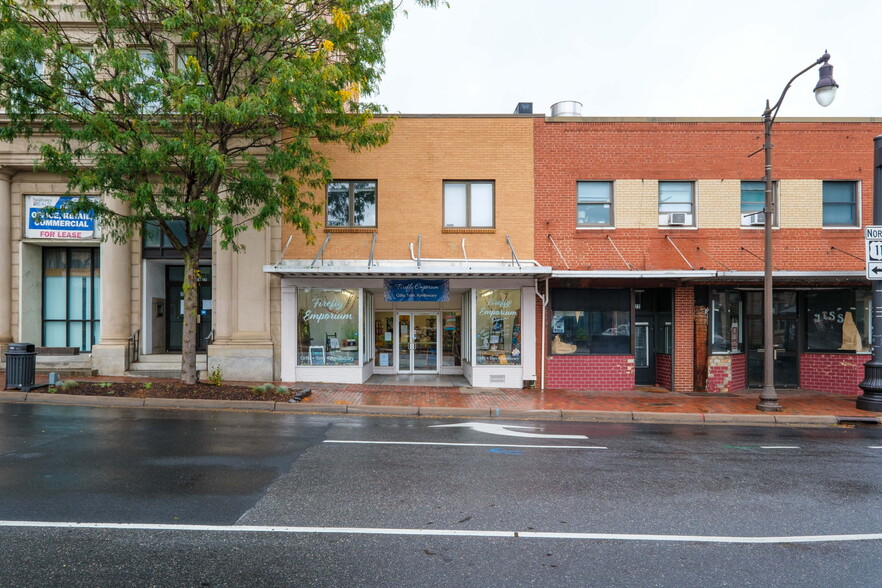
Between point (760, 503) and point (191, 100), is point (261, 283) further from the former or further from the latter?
point (760, 503)

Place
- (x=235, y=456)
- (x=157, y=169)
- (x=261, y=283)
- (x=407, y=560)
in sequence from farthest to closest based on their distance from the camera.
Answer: (x=261, y=283)
(x=157, y=169)
(x=235, y=456)
(x=407, y=560)

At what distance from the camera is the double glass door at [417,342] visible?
1636 centimetres

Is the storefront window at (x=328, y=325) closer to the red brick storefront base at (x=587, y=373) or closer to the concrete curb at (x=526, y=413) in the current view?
the concrete curb at (x=526, y=413)

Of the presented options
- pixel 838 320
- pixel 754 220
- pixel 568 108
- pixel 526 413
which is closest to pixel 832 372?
pixel 838 320

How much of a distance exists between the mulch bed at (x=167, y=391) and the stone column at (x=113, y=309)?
232cm

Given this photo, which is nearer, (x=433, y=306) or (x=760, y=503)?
(x=760, y=503)

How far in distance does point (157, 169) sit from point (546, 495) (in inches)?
378

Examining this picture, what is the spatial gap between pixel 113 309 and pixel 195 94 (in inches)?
287

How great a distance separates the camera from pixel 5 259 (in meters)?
14.2

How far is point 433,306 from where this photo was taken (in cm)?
1639

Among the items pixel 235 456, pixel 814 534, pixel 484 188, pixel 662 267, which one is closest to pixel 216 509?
pixel 235 456

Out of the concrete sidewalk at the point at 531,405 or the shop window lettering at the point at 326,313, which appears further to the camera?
the shop window lettering at the point at 326,313

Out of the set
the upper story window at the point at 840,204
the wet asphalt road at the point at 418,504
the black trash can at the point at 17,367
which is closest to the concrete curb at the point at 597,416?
the wet asphalt road at the point at 418,504

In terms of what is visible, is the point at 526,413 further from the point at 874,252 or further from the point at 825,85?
the point at 825,85
